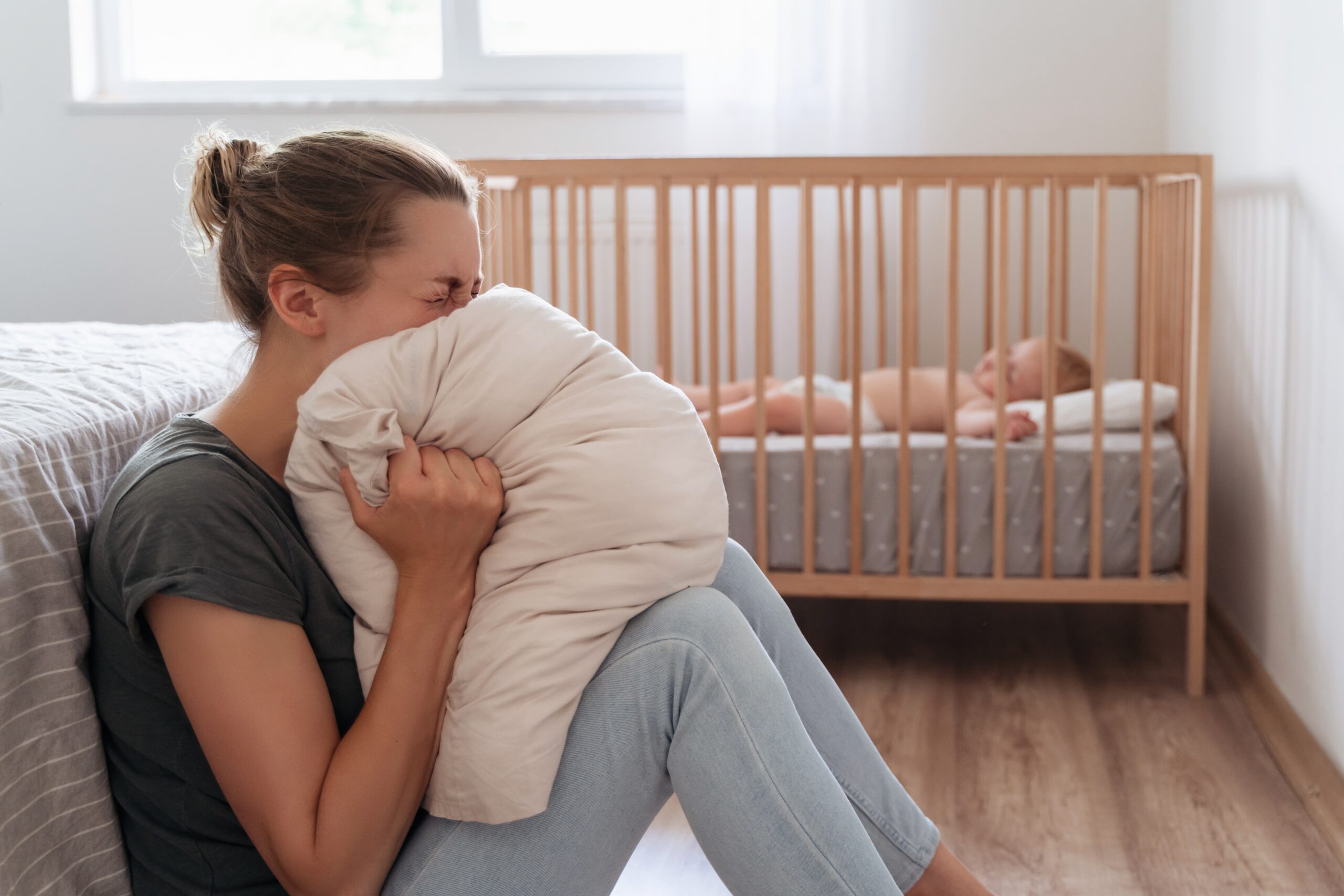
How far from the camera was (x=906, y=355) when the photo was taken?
6.23 feet

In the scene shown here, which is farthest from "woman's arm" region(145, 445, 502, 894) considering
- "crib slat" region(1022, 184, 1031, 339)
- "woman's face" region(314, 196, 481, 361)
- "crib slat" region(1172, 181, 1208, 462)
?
"crib slat" region(1022, 184, 1031, 339)

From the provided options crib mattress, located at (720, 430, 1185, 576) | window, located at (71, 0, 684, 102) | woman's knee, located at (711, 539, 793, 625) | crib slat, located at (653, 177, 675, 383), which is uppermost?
window, located at (71, 0, 684, 102)

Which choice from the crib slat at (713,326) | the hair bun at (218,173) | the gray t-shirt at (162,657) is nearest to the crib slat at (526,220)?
the crib slat at (713,326)

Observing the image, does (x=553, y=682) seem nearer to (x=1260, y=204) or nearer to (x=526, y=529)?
(x=526, y=529)

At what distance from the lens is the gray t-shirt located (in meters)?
0.75

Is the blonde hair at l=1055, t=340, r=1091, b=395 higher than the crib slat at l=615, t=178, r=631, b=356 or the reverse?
the reverse

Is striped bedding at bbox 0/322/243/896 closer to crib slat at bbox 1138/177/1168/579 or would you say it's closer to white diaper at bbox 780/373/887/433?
white diaper at bbox 780/373/887/433

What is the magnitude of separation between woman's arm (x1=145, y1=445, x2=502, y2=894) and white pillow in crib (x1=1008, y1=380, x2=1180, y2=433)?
A: 1.41 metres

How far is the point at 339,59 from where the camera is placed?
3.00m

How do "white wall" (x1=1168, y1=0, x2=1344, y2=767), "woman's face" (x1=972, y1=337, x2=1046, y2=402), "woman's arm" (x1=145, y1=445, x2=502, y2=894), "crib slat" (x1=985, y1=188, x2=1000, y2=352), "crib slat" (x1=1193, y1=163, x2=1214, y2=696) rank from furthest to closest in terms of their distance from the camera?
1. "crib slat" (x1=985, y1=188, x2=1000, y2=352)
2. "woman's face" (x1=972, y1=337, x2=1046, y2=402)
3. "crib slat" (x1=1193, y1=163, x2=1214, y2=696)
4. "white wall" (x1=1168, y1=0, x2=1344, y2=767)
5. "woman's arm" (x1=145, y1=445, x2=502, y2=894)

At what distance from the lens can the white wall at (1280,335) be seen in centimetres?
147

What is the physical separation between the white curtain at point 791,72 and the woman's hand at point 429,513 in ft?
6.55

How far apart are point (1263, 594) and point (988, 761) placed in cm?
57

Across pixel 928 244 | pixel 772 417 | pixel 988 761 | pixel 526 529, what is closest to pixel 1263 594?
pixel 988 761
